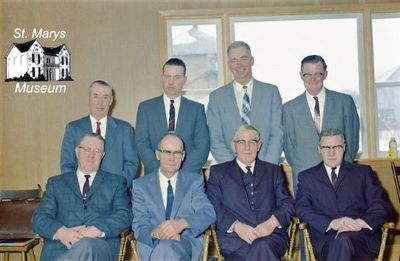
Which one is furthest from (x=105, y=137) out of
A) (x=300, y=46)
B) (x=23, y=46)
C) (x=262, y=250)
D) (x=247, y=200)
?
(x=300, y=46)

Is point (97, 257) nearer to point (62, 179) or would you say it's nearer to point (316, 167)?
point (62, 179)

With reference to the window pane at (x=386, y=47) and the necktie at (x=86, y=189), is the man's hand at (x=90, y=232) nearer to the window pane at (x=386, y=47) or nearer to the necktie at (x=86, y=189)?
the necktie at (x=86, y=189)

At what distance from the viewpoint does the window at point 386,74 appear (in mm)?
5730

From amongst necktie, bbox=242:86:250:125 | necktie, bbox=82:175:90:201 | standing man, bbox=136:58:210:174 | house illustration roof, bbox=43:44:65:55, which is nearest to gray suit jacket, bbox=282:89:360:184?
necktie, bbox=242:86:250:125

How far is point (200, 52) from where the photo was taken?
5.68 m

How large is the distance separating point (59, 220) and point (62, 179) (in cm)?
30

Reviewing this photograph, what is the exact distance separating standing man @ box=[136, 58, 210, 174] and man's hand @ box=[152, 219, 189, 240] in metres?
0.64

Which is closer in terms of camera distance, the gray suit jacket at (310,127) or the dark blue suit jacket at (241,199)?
the dark blue suit jacket at (241,199)

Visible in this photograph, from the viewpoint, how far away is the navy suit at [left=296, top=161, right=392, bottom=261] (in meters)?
3.71

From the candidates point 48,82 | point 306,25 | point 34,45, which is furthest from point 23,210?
point 306,25

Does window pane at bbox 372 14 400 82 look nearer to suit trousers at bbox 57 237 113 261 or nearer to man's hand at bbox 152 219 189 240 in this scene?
man's hand at bbox 152 219 189 240

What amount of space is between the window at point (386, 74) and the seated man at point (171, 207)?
9.19 ft

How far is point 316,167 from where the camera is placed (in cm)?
398

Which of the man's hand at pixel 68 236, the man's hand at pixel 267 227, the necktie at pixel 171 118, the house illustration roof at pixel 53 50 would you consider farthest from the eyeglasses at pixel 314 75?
the house illustration roof at pixel 53 50
